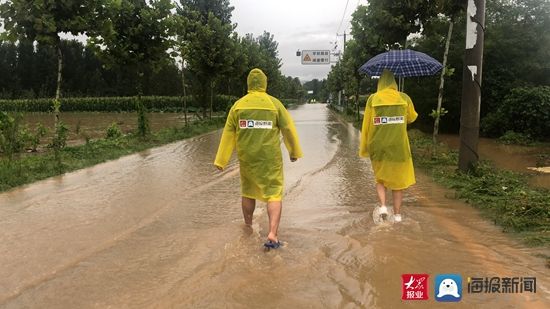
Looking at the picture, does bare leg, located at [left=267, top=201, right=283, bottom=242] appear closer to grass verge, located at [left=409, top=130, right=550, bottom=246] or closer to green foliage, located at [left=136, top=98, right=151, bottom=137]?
grass verge, located at [left=409, top=130, right=550, bottom=246]

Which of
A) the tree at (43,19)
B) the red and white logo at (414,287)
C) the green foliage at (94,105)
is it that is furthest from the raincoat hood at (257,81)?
the green foliage at (94,105)

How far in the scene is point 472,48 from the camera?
8359 mm

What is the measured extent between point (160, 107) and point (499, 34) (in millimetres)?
41736

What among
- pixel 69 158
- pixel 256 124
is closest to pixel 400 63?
pixel 256 124

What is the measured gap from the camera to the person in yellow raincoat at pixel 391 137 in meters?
5.77

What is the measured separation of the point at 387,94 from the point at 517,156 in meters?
9.34

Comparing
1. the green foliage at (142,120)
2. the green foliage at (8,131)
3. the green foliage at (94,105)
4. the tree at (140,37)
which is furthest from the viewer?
the green foliage at (94,105)

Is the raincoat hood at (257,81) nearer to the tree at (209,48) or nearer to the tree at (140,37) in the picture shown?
the tree at (140,37)

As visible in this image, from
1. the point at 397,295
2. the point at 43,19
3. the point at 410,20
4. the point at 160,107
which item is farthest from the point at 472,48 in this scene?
the point at 160,107

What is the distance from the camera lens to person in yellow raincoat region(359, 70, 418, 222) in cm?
577

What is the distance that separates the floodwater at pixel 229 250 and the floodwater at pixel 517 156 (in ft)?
9.44

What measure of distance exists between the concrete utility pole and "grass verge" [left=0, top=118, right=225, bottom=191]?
25.2 feet

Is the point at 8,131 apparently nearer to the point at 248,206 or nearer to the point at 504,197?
the point at 248,206

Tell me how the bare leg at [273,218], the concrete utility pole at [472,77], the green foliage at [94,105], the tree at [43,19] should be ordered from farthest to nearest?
the green foliage at [94,105], the tree at [43,19], the concrete utility pole at [472,77], the bare leg at [273,218]
